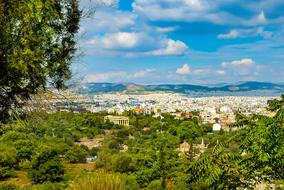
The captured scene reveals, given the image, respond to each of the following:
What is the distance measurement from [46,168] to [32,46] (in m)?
31.6

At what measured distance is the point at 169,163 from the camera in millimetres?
31578

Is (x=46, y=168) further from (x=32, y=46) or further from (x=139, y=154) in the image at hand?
(x=32, y=46)

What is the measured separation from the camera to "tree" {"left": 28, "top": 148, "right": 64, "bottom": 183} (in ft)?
113

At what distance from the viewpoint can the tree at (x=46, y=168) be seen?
34500mm

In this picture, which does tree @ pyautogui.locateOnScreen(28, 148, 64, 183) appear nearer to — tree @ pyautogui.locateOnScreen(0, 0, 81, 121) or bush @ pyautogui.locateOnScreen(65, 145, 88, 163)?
bush @ pyautogui.locateOnScreen(65, 145, 88, 163)

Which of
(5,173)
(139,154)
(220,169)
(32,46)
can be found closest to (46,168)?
(5,173)

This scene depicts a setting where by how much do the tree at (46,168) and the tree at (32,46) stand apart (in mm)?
30442

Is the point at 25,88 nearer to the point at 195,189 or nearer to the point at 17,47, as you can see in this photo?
the point at 17,47

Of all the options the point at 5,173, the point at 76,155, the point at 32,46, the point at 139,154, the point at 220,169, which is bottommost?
the point at 76,155

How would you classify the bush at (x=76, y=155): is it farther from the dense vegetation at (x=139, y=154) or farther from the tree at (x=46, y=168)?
the tree at (x=46, y=168)

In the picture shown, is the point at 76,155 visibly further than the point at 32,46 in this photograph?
Yes

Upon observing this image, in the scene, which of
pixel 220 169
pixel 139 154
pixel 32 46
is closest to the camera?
pixel 220 169

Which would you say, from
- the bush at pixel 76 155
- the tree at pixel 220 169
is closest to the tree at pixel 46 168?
the bush at pixel 76 155

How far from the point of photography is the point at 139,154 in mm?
38438
